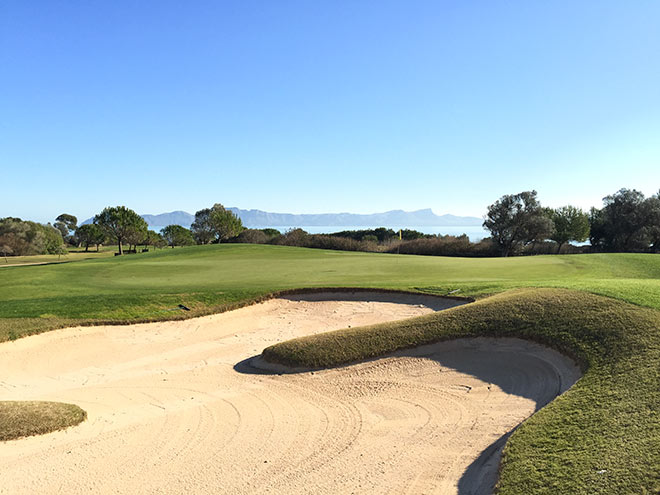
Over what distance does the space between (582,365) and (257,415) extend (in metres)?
5.99

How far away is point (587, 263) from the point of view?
2267 centimetres

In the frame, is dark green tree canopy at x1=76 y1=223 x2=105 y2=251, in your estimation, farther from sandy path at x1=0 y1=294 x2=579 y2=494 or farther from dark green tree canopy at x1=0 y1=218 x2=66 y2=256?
sandy path at x1=0 y1=294 x2=579 y2=494

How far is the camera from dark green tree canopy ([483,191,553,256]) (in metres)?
50.3

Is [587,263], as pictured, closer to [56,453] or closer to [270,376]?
[270,376]

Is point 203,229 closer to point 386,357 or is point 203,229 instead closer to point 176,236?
point 176,236

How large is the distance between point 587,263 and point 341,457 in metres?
22.0

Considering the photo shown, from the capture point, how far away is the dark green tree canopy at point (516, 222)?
1981 inches

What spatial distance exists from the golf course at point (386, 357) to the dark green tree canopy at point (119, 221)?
1844 inches

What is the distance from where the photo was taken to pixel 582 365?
7539 mm

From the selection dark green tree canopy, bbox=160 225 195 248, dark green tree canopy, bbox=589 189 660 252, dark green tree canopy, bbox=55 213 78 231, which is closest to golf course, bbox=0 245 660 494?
dark green tree canopy, bbox=589 189 660 252

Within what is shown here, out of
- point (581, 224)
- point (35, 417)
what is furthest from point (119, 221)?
point (581, 224)

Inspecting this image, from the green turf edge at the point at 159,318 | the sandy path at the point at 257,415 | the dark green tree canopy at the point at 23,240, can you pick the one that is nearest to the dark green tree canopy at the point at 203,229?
the dark green tree canopy at the point at 23,240

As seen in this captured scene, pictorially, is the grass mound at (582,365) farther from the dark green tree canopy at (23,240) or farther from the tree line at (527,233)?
the dark green tree canopy at (23,240)

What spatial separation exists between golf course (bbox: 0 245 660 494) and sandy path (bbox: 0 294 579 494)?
2.1 inches
